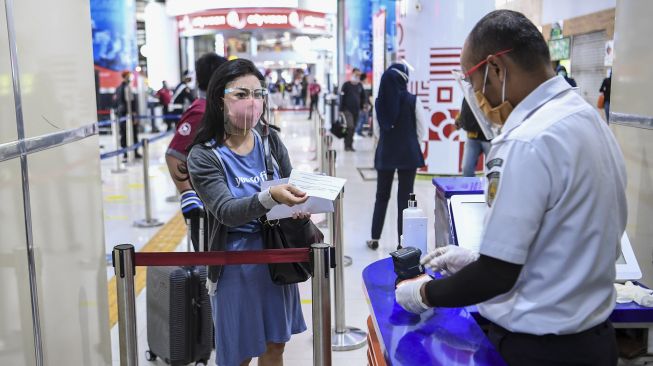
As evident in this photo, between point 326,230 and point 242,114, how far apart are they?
15.3 ft

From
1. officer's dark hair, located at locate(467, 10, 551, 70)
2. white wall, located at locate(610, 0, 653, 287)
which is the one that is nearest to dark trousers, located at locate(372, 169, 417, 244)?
white wall, located at locate(610, 0, 653, 287)

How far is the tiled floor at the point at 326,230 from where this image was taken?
167 inches

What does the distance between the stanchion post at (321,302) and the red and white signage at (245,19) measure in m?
21.1

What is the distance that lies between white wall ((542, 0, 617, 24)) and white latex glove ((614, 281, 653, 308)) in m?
11.2

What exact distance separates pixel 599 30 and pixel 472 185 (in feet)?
38.4

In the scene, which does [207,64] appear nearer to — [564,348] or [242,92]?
[242,92]

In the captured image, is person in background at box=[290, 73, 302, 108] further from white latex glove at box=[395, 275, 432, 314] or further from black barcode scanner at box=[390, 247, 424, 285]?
white latex glove at box=[395, 275, 432, 314]

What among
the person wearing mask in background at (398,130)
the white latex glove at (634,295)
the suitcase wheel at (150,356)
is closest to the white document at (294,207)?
the white latex glove at (634,295)

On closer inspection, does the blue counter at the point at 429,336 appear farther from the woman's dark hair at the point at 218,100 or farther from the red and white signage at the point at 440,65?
the red and white signage at the point at 440,65

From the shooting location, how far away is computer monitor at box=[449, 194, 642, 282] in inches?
101

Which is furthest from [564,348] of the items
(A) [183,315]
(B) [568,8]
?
(B) [568,8]

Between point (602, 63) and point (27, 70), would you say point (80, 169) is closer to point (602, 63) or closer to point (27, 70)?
point (27, 70)

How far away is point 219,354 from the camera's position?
2.62 metres

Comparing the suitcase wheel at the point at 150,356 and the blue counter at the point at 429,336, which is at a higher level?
the blue counter at the point at 429,336
